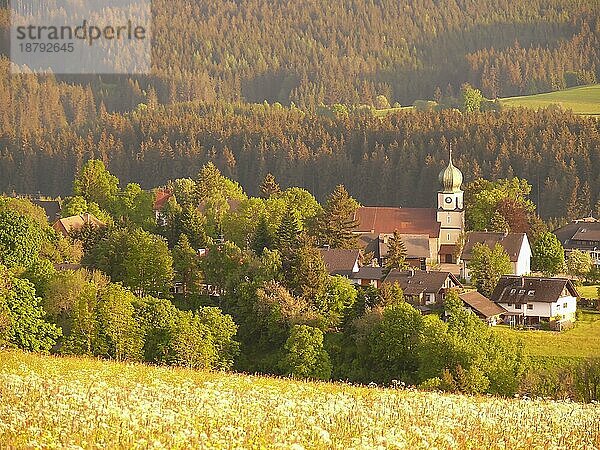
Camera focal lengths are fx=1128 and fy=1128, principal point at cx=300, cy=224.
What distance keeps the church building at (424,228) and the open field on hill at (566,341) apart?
15562 millimetres

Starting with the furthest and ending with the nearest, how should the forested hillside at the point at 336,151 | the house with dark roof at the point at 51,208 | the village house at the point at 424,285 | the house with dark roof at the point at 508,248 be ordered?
1. the forested hillside at the point at 336,151
2. the house with dark roof at the point at 51,208
3. the house with dark roof at the point at 508,248
4. the village house at the point at 424,285

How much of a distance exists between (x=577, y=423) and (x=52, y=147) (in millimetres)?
151246

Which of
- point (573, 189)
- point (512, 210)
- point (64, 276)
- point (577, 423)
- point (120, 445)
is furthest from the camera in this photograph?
point (573, 189)

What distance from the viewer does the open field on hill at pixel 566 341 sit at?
4825cm

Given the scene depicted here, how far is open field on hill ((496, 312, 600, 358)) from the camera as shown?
48.2 m

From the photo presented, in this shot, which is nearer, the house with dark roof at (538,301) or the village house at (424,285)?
the house with dark roof at (538,301)

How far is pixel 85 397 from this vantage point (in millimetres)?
16734

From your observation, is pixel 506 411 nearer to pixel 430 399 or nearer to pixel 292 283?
pixel 430 399

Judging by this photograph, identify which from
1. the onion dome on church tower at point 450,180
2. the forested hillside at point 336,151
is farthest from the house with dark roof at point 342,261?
the forested hillside at point 336,151

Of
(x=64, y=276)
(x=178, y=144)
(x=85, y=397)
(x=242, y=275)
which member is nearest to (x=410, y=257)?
(x=242, y=275)

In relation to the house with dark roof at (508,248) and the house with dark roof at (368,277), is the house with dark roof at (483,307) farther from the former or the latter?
the house with dark roof at (508,248)

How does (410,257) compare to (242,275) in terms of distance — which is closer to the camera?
(242,275)

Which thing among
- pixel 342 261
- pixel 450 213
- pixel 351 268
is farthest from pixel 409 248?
pixel 351 268

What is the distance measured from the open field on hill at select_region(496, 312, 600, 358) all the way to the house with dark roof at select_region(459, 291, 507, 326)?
0.90 m
